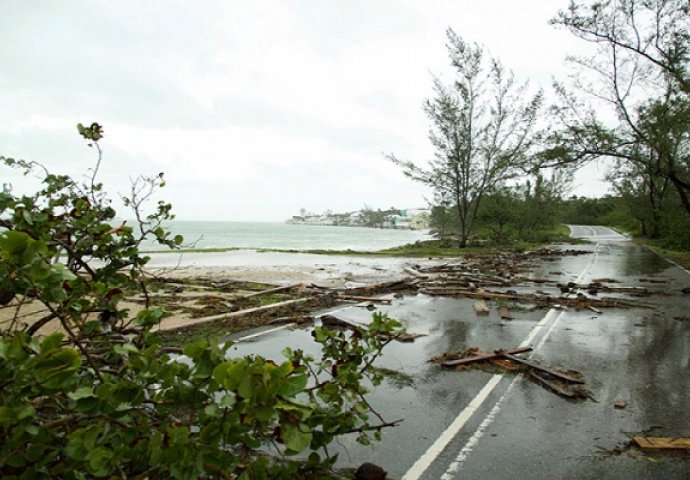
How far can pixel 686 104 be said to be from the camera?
19.0 metres

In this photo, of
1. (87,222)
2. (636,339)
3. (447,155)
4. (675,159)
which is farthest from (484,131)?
(87,222)

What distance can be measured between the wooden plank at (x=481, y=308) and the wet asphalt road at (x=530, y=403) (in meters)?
0.67

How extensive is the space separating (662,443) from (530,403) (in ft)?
4.76

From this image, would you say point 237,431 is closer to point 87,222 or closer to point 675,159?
point 87,222

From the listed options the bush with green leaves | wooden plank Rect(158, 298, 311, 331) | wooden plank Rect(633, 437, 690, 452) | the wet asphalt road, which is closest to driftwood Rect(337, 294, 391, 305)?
wooden plank Rect(158, 298, 311, 331)

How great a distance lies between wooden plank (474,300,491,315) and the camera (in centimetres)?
1188

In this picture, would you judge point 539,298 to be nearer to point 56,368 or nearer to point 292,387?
point 292,387

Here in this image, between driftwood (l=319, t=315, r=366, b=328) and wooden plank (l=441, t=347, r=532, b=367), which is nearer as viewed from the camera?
wooden plank (l=441, t=347, r=532, b=367)

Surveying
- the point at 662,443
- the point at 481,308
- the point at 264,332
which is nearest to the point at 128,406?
the point at 662,443

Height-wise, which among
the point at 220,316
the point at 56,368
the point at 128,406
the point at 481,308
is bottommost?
the point at 481,308

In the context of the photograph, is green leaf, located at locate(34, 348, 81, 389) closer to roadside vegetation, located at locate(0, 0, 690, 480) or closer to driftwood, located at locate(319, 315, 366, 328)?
roadside vegetation, located at locate(0, 0, 690, 480)

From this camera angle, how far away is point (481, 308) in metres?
12.2

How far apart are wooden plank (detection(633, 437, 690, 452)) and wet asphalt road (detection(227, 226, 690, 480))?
131 millimetres

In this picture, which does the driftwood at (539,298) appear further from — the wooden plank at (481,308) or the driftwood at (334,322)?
the driftwood at (334,322)
